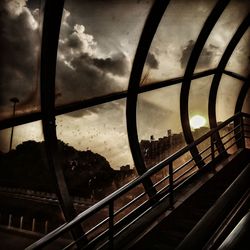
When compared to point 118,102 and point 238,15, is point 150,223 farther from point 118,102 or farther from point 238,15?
point 238,15

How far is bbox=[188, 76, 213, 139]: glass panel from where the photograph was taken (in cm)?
717

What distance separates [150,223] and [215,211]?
297 centimetres

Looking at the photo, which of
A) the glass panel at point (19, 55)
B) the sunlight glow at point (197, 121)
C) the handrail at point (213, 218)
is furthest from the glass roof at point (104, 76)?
the handrail at point (213, 218)

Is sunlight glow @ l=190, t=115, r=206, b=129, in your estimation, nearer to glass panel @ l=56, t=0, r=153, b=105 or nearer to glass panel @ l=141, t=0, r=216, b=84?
glass panel @ l=141, t=0, r=216, b=84

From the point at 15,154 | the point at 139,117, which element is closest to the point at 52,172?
the point at 15,154

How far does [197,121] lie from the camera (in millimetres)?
7504

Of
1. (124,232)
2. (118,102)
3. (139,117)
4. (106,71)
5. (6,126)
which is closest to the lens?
(6,126)

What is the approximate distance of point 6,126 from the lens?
10.8ft

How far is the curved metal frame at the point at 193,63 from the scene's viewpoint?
5.71m

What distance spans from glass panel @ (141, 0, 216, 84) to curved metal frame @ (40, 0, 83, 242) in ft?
7.32

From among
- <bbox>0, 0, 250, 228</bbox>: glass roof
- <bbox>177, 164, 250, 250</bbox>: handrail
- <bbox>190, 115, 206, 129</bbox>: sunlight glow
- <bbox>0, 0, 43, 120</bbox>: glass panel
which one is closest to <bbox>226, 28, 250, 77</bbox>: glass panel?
<bbox>0, 0, 250, 228</bbox>: glass roof

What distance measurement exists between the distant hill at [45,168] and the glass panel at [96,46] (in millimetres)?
773

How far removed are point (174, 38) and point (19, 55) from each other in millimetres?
3346

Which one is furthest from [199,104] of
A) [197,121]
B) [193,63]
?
[193,63]
